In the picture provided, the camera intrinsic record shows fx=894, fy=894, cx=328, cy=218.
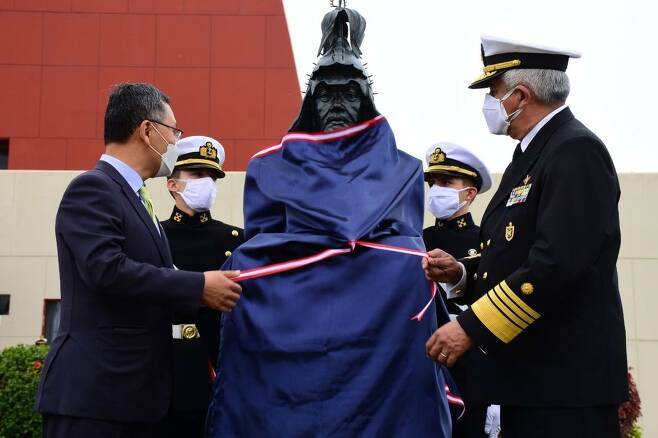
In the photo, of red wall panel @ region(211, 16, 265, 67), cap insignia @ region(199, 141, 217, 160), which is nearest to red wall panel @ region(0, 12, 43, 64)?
red wall panel @ region(211, 16, 265, 67)

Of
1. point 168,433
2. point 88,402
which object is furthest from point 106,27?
point 88,402

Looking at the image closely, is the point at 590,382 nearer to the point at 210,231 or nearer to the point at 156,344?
the point at 156,344

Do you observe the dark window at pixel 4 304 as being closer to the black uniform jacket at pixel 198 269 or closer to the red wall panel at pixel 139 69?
the red wall panel at pixel 139 69

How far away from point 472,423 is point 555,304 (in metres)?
1.74

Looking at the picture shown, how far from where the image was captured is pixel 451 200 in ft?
17.5

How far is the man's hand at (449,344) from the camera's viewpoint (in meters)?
3.11

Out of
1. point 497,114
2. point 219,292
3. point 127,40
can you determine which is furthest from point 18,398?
point 127,40

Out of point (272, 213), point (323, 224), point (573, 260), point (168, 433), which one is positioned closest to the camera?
point (573, 260)

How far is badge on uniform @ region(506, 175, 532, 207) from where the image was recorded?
315 centimetres

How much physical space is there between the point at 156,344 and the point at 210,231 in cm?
194

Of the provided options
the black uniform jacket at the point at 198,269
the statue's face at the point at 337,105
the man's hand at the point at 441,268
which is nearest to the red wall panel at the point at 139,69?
the black uniform jacket at the point at 198,269

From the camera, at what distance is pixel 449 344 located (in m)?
3.13

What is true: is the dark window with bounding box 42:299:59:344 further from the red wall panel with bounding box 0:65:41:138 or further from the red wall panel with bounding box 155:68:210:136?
the red wall panel with bounding box 155:68:210:136

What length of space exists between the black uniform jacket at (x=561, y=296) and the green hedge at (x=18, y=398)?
17.0ft
